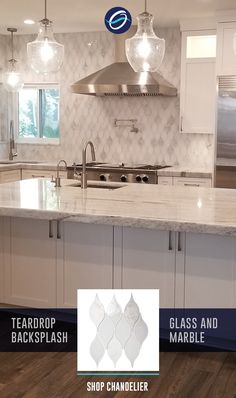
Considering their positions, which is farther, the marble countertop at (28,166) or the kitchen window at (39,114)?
the kitchen window at (39,114)

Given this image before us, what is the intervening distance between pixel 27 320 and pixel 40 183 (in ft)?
4.14

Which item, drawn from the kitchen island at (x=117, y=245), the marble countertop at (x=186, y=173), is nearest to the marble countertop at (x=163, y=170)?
the marble countertop at (x=186, y=173)

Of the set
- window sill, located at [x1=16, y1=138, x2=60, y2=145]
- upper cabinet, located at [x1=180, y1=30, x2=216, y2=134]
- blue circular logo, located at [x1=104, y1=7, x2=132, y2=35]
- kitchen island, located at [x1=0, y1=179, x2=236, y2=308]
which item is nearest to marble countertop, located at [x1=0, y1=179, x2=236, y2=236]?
kitchen island, located at [x1=0, y1=179, x2=236, y2=308]

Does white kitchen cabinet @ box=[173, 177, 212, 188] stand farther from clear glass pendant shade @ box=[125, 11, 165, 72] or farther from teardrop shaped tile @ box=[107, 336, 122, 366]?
teardrop shaped tile @ box=[107, 336, 122, 366]

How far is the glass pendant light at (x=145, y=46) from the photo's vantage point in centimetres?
364

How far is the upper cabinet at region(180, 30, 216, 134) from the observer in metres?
6.07

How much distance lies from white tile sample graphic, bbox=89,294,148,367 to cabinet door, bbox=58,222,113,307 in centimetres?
37

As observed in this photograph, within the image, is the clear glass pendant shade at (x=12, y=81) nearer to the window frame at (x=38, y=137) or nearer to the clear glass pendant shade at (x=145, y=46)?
the window frame at (x=38, y=137)

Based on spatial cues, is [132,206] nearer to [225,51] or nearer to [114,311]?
[114,311]

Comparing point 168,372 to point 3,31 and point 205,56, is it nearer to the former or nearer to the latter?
point 205,56

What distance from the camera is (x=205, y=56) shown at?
618 cm

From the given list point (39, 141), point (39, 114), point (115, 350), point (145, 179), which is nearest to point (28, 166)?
point (39, 141)

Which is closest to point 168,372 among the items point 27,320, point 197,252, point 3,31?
point 197,252

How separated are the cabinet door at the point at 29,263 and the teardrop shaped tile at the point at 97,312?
68cm
